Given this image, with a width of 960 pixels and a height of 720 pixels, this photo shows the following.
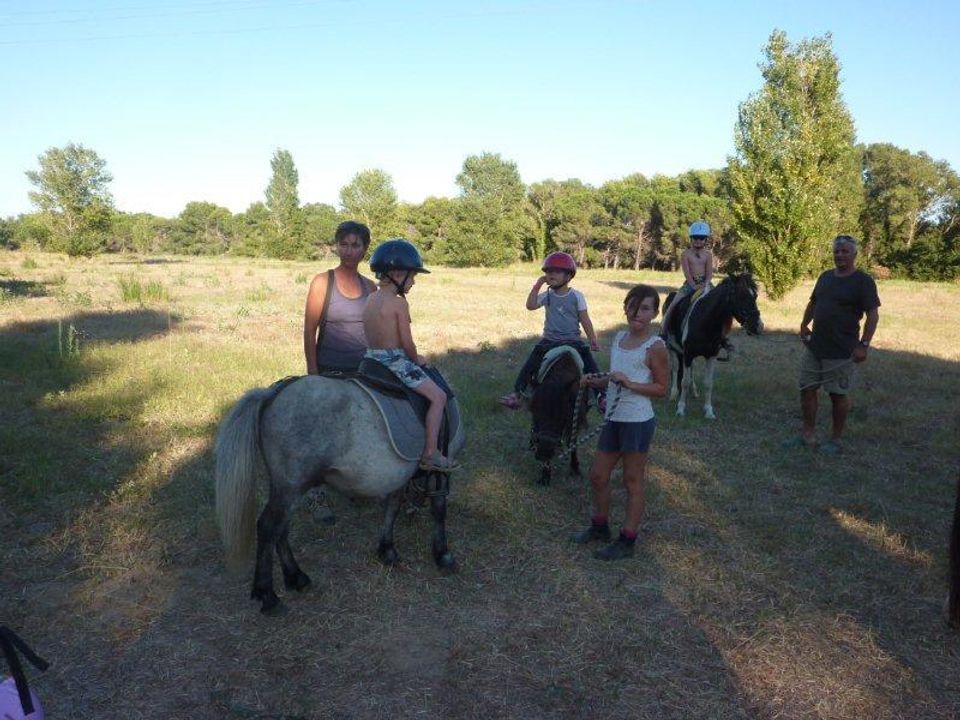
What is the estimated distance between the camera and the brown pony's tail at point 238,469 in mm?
3662

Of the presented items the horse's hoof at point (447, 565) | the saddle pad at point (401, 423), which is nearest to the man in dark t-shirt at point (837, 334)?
the horse's hoof at point (447, 565)

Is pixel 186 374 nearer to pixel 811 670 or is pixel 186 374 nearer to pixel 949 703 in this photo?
pixel 811 670

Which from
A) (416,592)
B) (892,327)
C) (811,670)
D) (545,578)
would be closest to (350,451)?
(416,592)

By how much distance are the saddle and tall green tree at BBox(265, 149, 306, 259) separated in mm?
60824

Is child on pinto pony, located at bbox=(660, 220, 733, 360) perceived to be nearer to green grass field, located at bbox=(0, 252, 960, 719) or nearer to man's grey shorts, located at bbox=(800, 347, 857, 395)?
green grass field, located at bbox=(0, 252, 960, 719)

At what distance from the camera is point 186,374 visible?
384 inches

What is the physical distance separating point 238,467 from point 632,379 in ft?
8.79

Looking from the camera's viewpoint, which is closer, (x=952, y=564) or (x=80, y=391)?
(x=952, y=564)

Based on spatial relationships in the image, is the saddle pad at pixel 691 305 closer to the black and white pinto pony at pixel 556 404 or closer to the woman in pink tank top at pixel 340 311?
the black and white pinto pony at pixel 556 404

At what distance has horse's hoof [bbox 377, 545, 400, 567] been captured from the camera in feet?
15.1

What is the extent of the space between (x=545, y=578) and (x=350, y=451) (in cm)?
178

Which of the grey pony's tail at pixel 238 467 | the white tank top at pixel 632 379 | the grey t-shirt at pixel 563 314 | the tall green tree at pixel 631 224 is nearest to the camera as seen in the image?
the grey pony's tail at pixel 238 467

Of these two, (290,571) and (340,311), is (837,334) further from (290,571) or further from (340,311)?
(290,571)

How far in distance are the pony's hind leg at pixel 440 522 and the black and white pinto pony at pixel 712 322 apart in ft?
17.3
